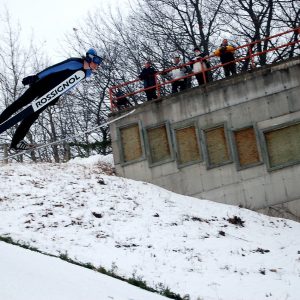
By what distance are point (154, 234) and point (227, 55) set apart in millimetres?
6743

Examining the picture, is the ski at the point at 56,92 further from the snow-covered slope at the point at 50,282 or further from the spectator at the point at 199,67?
the spectator at the point at 199,67

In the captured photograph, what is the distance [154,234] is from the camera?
529 inches

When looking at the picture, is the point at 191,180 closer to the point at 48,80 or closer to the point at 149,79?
the point at 149,79

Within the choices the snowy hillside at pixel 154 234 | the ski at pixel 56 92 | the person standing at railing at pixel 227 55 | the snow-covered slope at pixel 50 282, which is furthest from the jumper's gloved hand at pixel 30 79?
the person standing at railing at pixel 227 55

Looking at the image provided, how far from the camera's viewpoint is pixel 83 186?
16.7 m

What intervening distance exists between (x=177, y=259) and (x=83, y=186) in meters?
5.44

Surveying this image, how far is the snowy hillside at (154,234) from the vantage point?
1095 centimetres

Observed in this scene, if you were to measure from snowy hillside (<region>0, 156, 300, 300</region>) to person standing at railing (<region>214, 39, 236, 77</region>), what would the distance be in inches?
170

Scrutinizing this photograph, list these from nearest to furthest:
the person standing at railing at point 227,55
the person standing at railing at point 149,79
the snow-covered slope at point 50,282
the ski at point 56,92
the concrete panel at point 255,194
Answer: the snow-covered slope at point 50,282 → the ski at point 56,92 → the concrete panel at point 255,194 → the person standing at railing at point 227,55 → the person standing at railing at point 149,79

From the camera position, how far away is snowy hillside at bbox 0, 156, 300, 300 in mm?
10945

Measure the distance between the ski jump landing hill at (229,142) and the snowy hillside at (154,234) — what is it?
2.04 ft

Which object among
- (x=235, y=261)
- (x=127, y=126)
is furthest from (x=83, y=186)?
(x=235, y=261)

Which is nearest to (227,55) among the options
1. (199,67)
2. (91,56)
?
(199,67)

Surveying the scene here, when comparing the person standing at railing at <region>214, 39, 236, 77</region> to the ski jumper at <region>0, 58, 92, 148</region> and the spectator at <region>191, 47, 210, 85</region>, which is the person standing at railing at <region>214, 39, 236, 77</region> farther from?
the ski jumper at <region>0, 58, 92, 148</region>
